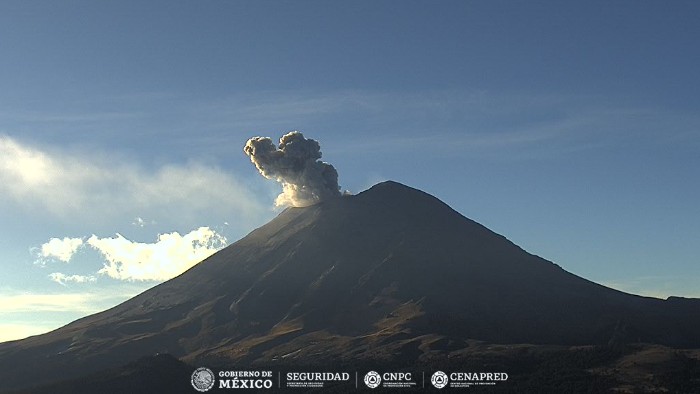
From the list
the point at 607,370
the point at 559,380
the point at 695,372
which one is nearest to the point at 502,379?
the point at 559,380

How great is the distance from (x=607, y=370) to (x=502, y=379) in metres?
26.9

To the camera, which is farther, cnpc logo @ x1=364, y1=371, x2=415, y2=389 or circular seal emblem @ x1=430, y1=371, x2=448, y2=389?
cnpc logo @ x1=364, y1=371, x2=415, y2=389

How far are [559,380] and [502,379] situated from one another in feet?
49.4

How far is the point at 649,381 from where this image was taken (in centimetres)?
17838

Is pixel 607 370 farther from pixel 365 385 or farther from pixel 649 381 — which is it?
pixel 365 385

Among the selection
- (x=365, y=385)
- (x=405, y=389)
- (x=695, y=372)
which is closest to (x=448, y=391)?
(x=405, y=389)

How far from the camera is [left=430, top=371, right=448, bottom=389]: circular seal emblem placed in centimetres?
18543

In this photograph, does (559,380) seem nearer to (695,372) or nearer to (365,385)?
(695,372)

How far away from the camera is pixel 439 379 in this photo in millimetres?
190250

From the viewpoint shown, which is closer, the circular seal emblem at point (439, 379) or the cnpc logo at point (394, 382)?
the circular seal emblem at point (439, 379)

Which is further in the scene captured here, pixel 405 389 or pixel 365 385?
pixel 365 385

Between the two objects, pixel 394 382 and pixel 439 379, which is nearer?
pixel 439 379

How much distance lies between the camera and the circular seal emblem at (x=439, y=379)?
18543 cm

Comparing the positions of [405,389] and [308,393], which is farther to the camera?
[308,393]
